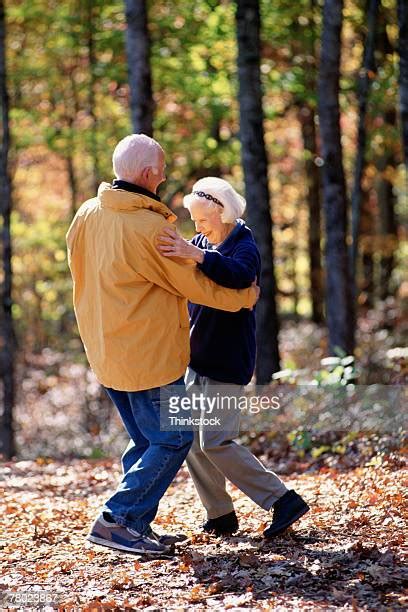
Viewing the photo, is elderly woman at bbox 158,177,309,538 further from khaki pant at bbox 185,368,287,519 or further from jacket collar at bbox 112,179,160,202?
jacket collar at bbox 112,179,160,202

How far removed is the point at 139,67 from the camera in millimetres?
10734

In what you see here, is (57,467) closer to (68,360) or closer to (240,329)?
(240,329)

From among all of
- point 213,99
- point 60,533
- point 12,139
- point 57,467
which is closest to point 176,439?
point 60,533

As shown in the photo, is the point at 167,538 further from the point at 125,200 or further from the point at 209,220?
the point at 125,200

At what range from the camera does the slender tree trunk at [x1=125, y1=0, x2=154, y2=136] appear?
35.1ft

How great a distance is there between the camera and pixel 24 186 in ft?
80.1

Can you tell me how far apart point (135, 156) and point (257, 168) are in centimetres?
596

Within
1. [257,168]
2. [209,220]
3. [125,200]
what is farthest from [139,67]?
[125,200]

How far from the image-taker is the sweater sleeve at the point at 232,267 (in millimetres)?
5207

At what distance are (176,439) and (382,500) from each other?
1.73 meters

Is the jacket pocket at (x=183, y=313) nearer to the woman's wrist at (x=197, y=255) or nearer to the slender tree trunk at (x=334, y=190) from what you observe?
the woman's wrist at (x=197, y=255)

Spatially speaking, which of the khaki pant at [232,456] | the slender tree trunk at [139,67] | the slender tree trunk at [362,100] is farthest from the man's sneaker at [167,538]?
the slender tree trunk at [362,100]

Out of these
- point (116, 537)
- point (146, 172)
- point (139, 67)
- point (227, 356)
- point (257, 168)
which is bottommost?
point (116, 537)

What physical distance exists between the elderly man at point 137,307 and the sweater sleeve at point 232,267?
0.05 metres
